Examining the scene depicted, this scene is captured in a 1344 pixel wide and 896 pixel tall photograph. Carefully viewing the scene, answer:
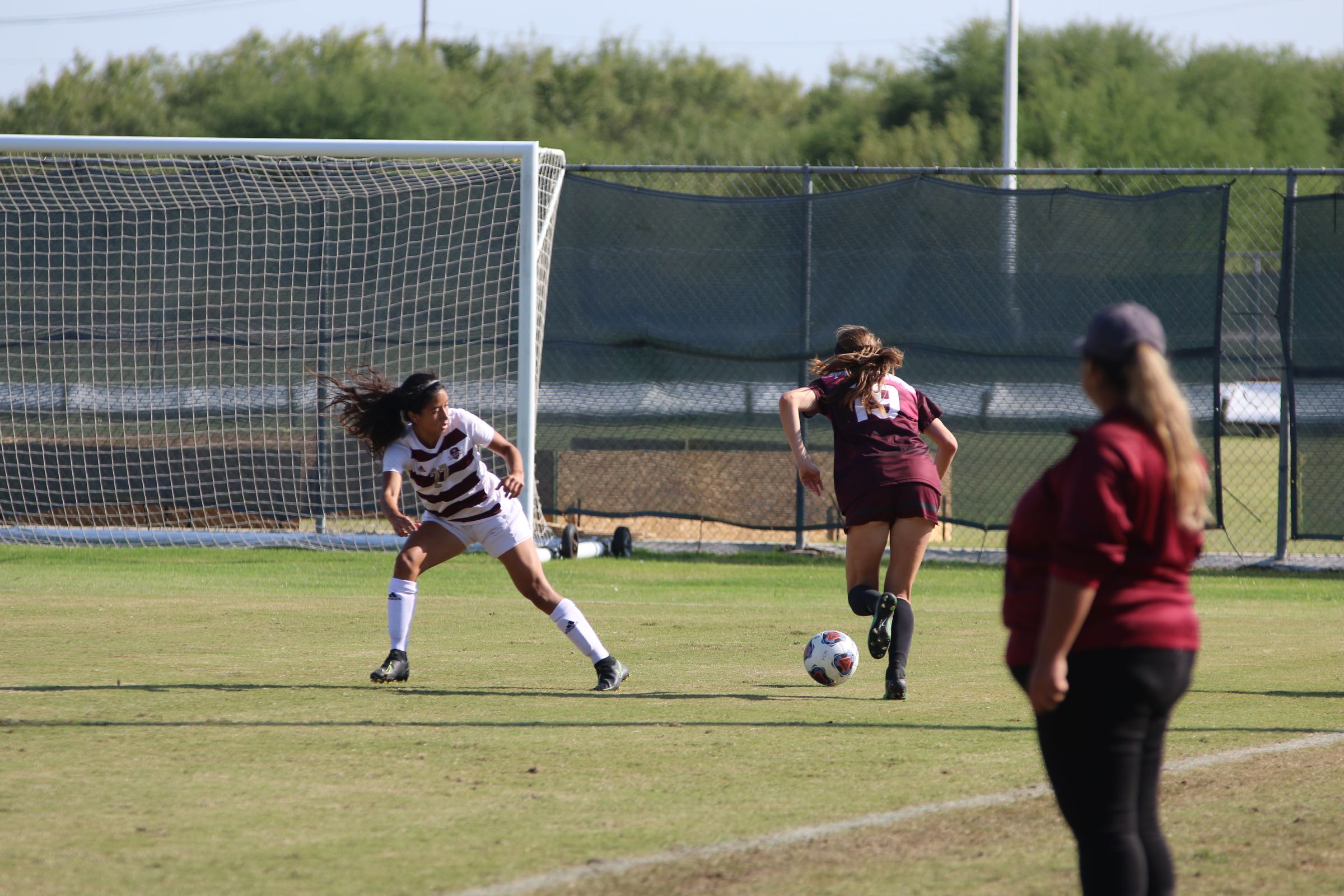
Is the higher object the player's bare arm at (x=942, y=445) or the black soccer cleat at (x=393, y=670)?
the player's bare arm at (x=942, y=445)

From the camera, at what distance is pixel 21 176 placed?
1507 centimetres

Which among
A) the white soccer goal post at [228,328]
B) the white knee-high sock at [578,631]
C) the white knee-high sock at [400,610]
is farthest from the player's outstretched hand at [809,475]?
the white soccer goal post at [228,328]

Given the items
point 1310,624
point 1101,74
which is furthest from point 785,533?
point 1101,74

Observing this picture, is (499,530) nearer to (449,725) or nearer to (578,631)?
(578,631)

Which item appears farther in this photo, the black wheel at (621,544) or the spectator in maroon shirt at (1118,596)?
the black wheel at (621,544)

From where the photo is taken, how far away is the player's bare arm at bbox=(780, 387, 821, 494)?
722cm

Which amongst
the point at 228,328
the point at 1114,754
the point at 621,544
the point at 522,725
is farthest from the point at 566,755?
the point at 228,328

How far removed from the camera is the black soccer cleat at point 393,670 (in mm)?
7605

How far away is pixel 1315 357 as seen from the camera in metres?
12.7

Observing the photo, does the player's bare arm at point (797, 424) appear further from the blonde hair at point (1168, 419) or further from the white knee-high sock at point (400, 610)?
the blonde hair at point (1168, 419)

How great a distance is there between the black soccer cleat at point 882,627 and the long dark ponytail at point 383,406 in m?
2.33

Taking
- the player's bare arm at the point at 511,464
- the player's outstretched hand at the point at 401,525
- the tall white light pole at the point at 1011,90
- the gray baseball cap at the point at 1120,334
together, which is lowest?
the player's outstretched hand at the point at 401,525

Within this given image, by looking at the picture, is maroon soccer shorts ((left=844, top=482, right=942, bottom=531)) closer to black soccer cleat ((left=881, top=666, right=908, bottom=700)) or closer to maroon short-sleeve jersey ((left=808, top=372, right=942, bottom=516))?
maroon short-sleeve jersey ((left=808, top=372, right=942, bottom=516))

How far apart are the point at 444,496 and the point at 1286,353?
8.01 meters
